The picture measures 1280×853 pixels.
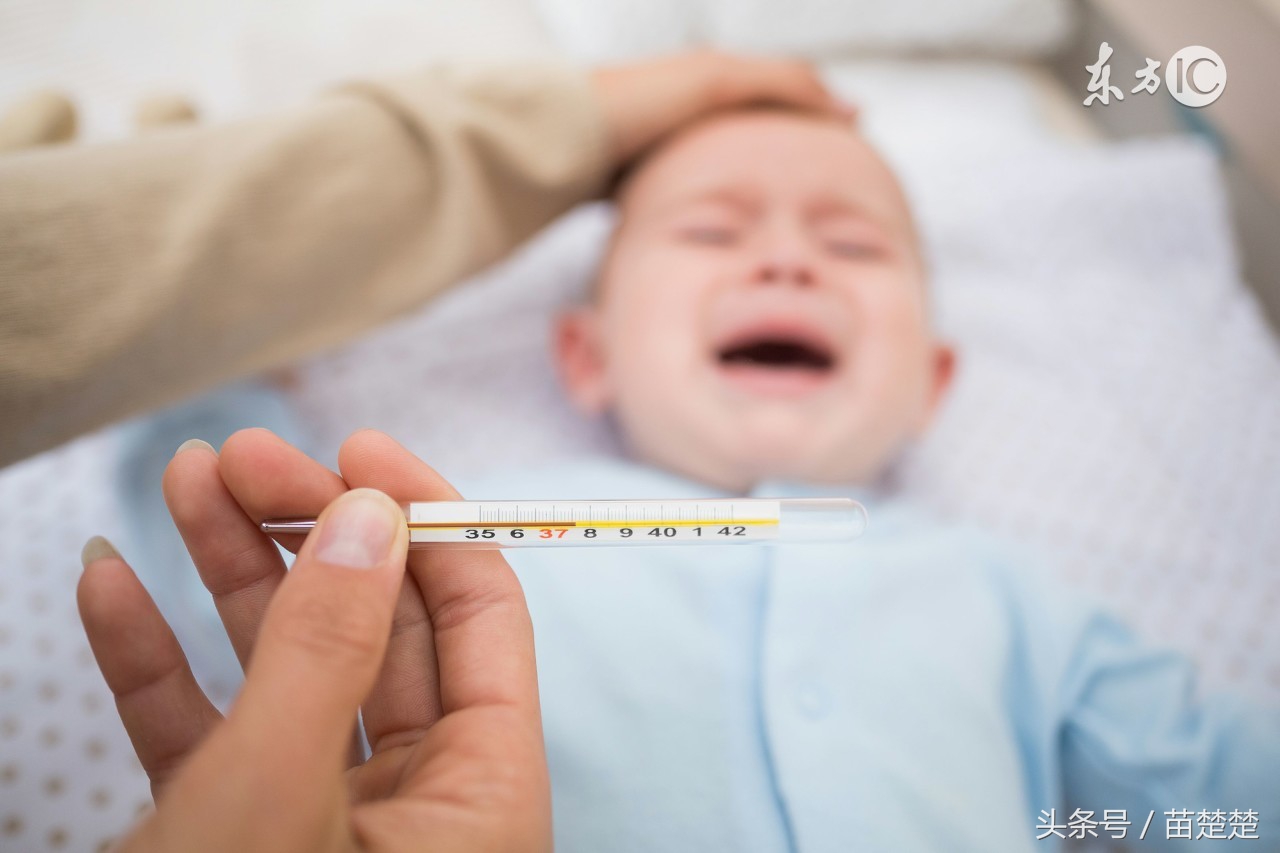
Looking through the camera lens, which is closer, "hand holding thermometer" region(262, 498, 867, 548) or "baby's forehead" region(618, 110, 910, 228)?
"hand holding thermometer" region(262, 498, 867, 548)

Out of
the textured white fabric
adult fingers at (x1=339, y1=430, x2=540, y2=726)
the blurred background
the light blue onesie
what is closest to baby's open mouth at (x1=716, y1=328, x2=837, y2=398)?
the light blue onesie

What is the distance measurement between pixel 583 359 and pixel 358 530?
708 millimetres

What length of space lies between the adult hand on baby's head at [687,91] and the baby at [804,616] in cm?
4

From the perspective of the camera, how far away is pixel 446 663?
22.0 inches

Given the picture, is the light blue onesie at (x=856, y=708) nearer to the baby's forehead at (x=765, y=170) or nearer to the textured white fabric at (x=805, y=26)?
the baby's forehead at (x=765, y=170)

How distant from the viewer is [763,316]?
3.29 ft

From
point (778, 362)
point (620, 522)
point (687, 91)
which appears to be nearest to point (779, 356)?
point (778, 362)

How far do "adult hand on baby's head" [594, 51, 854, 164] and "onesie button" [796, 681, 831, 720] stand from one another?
2.47 feet

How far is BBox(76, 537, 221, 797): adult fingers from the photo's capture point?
0.56 m

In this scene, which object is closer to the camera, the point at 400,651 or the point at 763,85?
the point at 400,651

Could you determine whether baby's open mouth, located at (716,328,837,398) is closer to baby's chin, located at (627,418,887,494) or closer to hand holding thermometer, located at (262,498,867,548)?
baby's chin, located at (627,418,887,494)

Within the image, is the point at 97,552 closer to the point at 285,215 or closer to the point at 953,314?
the point at 285,215

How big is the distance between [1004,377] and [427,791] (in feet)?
3.68

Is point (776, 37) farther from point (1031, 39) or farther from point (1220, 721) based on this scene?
point (1220, 721)
